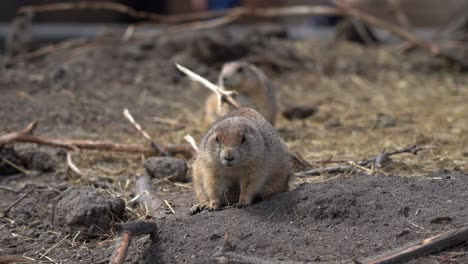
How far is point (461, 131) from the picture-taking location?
7.57m

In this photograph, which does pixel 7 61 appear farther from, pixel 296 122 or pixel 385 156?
pixel 385 156

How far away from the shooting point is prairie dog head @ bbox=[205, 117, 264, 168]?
4.60 metres

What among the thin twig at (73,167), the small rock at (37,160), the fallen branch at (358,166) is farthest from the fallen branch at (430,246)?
the small rock at (37,160)

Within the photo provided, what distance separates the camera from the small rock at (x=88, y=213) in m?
4.92

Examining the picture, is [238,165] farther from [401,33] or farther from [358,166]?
[401,33]

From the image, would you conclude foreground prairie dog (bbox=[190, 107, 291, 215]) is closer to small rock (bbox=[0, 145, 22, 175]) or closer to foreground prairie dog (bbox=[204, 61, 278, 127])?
small rock (bbox=[0, 145, 22, 175])

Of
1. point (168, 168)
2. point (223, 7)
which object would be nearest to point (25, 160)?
point (168, 168)

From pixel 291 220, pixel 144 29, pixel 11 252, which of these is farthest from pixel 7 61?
pixel 291 220

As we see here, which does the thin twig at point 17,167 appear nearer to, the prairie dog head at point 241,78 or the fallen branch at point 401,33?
the prairie dog head at point 241,78

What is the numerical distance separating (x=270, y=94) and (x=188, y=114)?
43.7 inches

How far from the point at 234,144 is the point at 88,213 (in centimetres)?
107

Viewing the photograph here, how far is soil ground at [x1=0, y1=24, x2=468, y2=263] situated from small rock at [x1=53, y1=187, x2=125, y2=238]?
2.6 inches

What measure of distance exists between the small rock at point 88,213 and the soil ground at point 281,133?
7 centimetres

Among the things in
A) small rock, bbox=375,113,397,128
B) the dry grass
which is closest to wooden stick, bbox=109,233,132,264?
the dry grass
